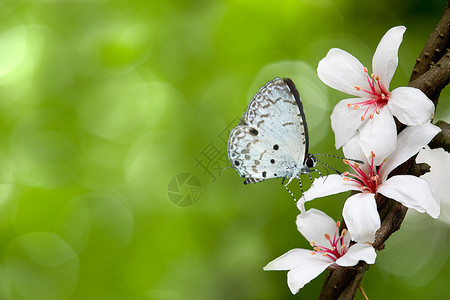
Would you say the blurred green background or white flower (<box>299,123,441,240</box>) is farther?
the blurred green background

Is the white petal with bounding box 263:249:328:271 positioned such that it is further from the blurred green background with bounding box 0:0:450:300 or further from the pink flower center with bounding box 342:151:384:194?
the blurred green background with bounding box 0:0:450:300

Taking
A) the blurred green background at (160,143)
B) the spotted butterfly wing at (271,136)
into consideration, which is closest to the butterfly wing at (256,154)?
the spotted butterfly wing at (271,136)

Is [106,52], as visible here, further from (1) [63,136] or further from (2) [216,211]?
(2) [216,211]

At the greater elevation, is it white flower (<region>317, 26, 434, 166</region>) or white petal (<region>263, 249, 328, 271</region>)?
white flower (<region>317, 26, 434, 166</region>)

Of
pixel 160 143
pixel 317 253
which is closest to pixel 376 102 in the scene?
pixel 317 253

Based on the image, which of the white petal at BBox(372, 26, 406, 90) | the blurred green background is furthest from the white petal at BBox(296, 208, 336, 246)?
the blurred green background

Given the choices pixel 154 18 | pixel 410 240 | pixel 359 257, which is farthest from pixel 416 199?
pixel 154 18

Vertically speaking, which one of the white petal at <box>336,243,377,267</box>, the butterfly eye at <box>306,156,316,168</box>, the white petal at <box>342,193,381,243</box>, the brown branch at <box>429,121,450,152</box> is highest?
the butterfly eye at <box>306,156,316,168</box>

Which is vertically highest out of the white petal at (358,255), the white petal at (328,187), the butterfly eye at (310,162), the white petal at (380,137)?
the white petal at (380,137)

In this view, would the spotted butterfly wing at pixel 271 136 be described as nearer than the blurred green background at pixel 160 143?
Yes

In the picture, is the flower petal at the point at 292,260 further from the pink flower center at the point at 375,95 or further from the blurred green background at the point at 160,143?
the blurred green background at the point at 160,143
